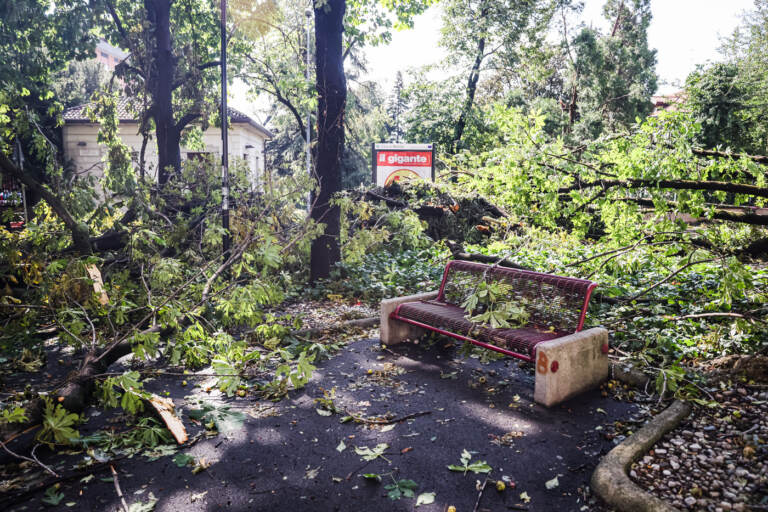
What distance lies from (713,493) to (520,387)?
6.43ft

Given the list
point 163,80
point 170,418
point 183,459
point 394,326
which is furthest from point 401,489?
point 163,80

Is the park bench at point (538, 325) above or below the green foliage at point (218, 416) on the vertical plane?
above

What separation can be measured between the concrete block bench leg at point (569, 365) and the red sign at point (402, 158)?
10655mm

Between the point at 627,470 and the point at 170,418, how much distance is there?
3.31 m

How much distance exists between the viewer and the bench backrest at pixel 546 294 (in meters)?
4.48

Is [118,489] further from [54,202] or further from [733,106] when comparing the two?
[733,106]

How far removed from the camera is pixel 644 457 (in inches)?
123

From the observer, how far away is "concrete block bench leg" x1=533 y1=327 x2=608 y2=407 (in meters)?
3.98

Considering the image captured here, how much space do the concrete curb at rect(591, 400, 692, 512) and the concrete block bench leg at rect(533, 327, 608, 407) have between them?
2.28 feet

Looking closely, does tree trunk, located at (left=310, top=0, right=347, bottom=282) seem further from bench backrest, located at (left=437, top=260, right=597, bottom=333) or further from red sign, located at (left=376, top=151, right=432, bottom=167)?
red sign, located at (left=376, top=151, right=432, bottom=167)

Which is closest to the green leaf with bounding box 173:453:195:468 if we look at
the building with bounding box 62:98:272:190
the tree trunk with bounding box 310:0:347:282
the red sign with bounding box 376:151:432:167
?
the tree trunk with bounding box 310:0:347:282

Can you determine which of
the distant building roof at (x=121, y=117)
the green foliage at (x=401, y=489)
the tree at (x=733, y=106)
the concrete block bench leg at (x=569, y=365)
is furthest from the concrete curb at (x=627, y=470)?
the distant building roof at (x=121, y=117)

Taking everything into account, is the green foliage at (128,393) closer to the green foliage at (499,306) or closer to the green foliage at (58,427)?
the green foliage at (58,427)

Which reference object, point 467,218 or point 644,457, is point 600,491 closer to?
point 644,457
